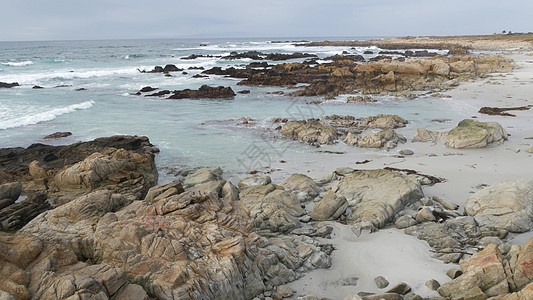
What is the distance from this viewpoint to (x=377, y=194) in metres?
8.44

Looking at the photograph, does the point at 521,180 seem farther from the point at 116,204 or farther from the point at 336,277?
the point at 116,204

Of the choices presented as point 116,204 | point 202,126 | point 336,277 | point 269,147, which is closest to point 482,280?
point 336,277

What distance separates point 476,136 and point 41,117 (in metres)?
19.6

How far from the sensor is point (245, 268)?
5414 mm

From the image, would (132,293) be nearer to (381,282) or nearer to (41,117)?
(381,282)

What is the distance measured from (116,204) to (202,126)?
35.5 ft

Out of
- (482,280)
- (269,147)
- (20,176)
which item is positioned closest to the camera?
(482,280)

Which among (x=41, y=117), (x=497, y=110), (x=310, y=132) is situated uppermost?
(x=497, y=110)

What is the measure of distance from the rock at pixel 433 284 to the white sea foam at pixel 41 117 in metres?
18.5

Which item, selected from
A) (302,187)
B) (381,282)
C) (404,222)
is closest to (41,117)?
(302,187)

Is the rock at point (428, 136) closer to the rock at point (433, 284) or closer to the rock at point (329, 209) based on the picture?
the rock at point (329, 209)

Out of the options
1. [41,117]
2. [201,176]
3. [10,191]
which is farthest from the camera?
[41,117]

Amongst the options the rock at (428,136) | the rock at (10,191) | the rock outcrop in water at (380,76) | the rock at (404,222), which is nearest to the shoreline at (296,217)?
the rock at (404,222)

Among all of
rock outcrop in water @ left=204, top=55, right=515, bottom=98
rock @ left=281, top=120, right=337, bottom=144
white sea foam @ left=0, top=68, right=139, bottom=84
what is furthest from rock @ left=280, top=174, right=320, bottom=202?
white sea foam @ left=0, top=68, right=139, bottom=84
